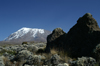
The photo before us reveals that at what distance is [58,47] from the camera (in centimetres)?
1354

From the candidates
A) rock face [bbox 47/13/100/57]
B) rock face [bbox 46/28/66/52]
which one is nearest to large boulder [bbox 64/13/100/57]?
rock face [bbox 47/13/100/57]

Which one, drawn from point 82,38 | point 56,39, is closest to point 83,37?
point 82,38

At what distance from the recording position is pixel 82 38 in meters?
12.1

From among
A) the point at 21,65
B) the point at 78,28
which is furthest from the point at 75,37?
the point at 21,65

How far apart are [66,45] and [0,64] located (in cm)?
689

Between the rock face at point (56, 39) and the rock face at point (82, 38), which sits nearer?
the rock face at point (82, 38)

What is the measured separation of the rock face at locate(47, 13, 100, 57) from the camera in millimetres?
11113

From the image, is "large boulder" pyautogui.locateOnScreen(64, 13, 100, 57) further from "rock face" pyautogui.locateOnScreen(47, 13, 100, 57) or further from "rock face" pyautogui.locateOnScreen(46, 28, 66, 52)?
"rock face" pyautogui.locateOnScreen(46, 28, 66, 52)

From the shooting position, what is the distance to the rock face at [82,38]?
11.1 metres

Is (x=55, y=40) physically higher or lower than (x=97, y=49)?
higher

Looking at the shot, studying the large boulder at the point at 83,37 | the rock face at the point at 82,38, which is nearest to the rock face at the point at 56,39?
the rock face at the point at 82,38

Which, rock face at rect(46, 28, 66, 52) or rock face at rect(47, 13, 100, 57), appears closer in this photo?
rock face at rect(47, 13, 100, 57)

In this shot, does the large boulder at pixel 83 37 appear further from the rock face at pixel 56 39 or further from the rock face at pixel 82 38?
the rock face at pixel 56 39

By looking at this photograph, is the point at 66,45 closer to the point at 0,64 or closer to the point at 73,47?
the point at 73,47
